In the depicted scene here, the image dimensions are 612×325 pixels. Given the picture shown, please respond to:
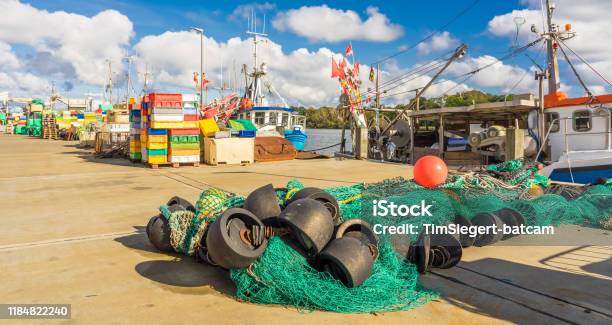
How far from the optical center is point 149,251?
5480 mm

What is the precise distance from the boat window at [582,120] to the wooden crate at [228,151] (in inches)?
467

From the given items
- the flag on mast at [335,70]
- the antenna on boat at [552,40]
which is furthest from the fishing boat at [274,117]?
the antenna on boat at [552,40]

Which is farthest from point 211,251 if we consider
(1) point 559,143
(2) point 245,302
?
(1) point 559,143

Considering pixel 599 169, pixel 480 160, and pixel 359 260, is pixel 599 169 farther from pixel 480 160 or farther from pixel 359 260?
pixel 359 260

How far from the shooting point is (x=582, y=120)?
12.0 metres

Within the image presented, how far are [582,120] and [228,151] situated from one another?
41.2 ft

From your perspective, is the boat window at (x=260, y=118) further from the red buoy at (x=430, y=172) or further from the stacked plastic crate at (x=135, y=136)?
the red buoy at (x=430, y=172)

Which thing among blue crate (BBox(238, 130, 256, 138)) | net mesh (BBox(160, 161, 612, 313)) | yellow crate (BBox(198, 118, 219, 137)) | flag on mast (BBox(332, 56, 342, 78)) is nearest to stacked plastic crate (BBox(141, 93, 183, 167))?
yellow crate (BBox(198, 118, 219, 137))

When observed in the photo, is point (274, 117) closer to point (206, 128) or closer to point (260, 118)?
point (260, 118)

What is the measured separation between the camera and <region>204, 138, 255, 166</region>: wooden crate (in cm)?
1697

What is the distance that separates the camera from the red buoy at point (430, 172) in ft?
21.5

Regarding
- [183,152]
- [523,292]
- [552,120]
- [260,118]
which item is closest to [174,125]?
[183,152]

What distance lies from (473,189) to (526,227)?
101 cm

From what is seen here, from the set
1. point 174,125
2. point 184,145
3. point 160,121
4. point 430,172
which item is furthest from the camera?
point 184,145
